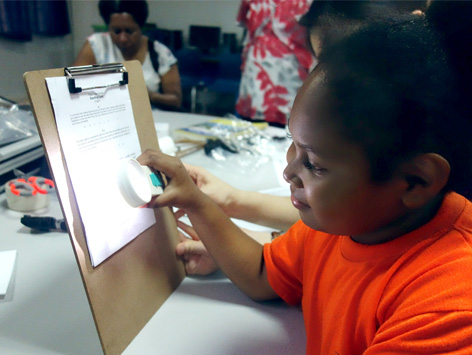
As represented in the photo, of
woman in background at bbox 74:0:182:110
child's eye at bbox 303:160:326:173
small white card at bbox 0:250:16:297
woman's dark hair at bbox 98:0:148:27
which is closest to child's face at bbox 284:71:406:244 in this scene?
child's eye at bbox 303:160:326:173

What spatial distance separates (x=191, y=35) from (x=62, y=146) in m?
3.56

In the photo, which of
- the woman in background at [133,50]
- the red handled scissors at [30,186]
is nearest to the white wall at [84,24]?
the woman in background at [133,50]

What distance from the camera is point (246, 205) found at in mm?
901

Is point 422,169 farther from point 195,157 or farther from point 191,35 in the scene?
point 191,35

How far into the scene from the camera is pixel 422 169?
41cm

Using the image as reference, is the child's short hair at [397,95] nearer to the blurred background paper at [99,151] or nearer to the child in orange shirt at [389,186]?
the child in orange shirt at [389,186]

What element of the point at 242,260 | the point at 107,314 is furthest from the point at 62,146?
the point at 242,260

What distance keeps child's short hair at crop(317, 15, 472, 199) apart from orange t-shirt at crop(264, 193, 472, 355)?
86 mm

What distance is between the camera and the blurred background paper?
1.71 feet

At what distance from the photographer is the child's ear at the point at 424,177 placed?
40 centimetres

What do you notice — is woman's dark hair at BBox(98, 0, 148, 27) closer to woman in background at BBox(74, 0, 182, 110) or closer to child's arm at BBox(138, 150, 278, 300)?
woman in background at BBox(74, 0, 182, 110)

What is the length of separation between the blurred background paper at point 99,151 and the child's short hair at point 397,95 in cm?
35

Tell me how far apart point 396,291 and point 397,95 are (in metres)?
0.22

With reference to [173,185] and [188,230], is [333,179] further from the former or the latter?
[188,230]
